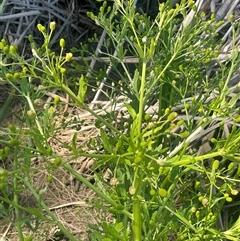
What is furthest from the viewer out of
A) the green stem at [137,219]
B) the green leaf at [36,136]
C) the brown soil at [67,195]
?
the brown soil at [67,195]

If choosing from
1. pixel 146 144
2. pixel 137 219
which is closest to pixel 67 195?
pixel 137 219

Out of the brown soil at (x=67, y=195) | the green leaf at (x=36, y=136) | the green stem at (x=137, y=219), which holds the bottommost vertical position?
the brown soil at (x=67, y=195)

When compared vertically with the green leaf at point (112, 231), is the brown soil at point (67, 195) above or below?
below

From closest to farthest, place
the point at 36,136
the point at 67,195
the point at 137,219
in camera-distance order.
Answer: the point at 36,136
the point at 137,219
the point at 67,195

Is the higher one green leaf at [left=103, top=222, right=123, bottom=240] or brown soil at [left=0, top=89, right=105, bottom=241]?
green leaf at [left=103, top=222, right=123, bottom=240]

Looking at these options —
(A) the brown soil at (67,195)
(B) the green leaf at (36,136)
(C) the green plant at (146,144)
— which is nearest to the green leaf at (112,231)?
(C) the green plant at (146,144)

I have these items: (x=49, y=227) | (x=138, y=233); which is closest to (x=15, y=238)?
(x=49, y=227)

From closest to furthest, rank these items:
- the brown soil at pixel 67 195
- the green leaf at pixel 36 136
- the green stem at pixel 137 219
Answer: the green leaf at pixel 36 136
the green stem at pixel 137 219
the brown soil at pixel 67 195

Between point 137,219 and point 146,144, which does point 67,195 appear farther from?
point 146,144

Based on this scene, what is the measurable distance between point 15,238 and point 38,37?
706mm

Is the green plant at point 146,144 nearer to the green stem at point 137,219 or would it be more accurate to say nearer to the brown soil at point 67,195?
the green stem at point 137,219

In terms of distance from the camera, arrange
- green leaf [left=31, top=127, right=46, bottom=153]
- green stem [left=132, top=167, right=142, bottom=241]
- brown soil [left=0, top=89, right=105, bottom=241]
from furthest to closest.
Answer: brown soil [left=0, top=89, right=105, bottom=241]
green stem [left=132, top=167, right=142, bottom=241]
green leaf [left=31, top=127, right=46, bottom=153]

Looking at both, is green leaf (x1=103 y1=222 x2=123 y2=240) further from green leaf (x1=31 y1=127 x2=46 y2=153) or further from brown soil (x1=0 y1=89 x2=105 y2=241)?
brown soil (x1=0 y1=89 x2=105 y2=241)

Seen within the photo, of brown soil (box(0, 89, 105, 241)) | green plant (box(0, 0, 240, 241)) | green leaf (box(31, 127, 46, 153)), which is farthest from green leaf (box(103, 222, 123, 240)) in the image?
brown soil (box(0, 89, 105, 241))
